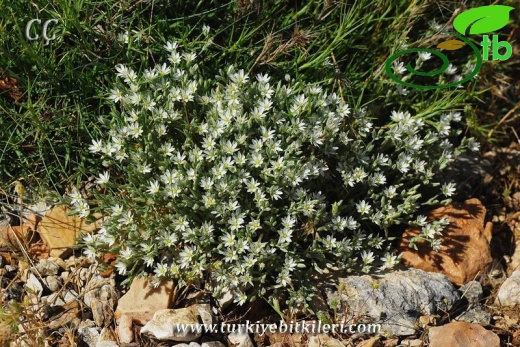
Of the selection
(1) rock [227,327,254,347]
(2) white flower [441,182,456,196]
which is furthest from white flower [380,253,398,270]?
(1) rock [227,327,254,347]

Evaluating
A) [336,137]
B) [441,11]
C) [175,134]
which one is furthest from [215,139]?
[441,11]

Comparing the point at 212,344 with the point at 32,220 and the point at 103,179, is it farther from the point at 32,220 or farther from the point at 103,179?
the point at 32,220

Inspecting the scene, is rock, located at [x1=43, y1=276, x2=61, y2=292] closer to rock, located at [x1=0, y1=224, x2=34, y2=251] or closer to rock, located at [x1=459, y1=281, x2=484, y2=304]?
rock, located at [x1=0, y1=224, x2=34, y2=251]

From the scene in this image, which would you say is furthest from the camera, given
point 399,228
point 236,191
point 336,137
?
point 399,228

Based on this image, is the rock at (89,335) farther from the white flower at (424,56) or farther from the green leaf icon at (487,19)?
the green leaf icon at (487,19)

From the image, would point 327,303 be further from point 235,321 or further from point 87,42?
point 87,42

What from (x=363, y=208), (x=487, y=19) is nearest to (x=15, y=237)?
(x=363, y=208)

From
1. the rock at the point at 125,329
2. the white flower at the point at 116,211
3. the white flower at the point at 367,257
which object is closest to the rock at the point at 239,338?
the rock at the point at 125,329
